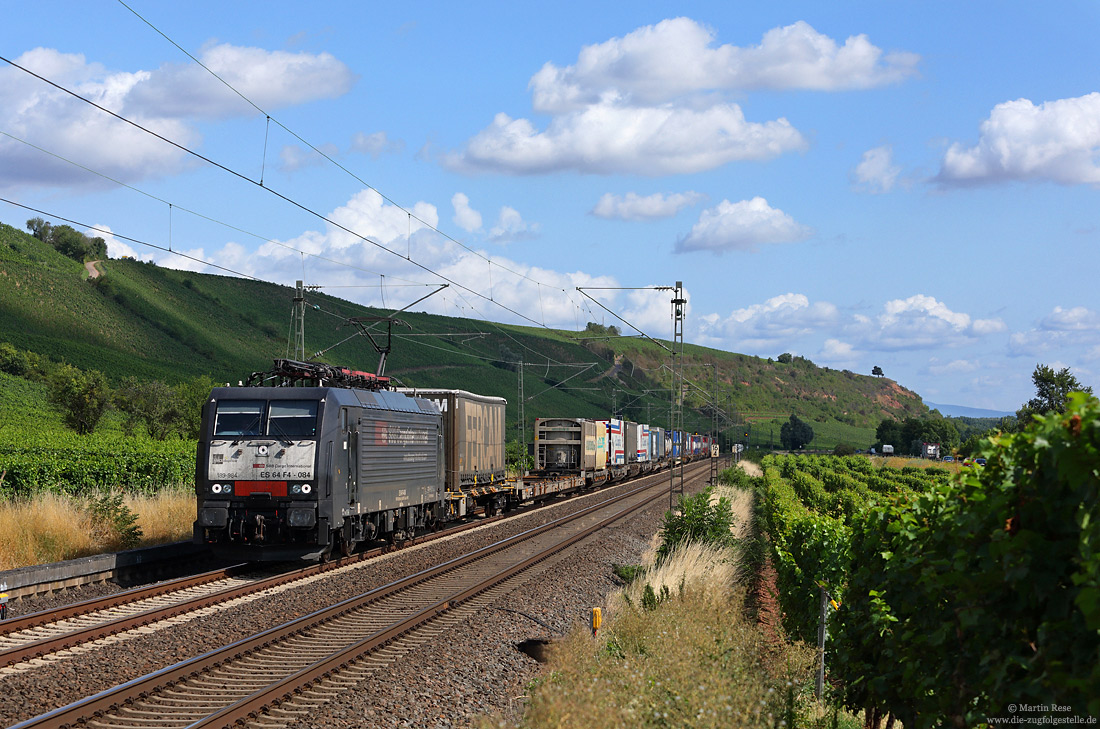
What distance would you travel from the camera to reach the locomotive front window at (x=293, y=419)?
1805cm

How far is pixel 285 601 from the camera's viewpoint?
1537 centimetres

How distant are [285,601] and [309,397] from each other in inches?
171

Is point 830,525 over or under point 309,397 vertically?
under

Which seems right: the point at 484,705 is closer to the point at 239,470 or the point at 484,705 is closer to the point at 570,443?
the point at 239,470

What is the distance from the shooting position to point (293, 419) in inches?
714

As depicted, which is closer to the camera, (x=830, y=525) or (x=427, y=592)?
(x=830, y=525)

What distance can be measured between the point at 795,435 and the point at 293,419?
6311 inches

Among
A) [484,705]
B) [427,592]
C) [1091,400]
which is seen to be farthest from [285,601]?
[1091,400]

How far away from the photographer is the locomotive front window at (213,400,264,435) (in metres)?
18.2

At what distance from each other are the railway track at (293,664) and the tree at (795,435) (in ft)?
517

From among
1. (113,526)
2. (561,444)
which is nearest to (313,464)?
(113,526)

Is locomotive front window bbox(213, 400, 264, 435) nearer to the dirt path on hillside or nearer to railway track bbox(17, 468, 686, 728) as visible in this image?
railway track bbox(17, 468, 686, 728)

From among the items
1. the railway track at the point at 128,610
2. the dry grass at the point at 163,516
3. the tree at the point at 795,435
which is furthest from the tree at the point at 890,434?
the railway track at the point at 128,610

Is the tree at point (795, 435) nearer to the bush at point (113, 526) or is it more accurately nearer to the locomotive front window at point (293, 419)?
the bush at point (113, 526)
